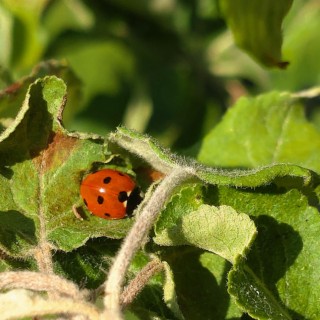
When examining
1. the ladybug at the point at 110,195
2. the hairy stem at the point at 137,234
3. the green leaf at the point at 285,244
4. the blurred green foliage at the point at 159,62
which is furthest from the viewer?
the blurred green foliage at the point at 159,62

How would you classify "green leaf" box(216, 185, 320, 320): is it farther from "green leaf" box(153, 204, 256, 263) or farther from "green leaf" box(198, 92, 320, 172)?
"green leaf" box(198, 92, 320, 172)

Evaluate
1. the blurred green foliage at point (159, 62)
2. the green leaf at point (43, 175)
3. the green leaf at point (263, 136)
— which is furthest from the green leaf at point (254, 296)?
the blurred green foliage at point (159, 62)

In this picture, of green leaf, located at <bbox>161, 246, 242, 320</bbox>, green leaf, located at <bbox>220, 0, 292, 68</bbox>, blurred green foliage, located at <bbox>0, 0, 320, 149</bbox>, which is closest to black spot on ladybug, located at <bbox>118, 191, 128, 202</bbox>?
green leaf, located at <bbox>161, 246, 242, 320</bbox>

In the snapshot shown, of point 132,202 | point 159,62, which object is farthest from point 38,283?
point 159,62

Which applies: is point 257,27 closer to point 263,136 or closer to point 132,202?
point 263,136

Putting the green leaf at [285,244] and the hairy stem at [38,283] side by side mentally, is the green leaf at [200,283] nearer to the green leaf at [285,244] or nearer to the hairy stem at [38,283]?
the green leaf at [285,244]

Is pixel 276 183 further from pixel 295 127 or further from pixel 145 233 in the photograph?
pixel 295 127
